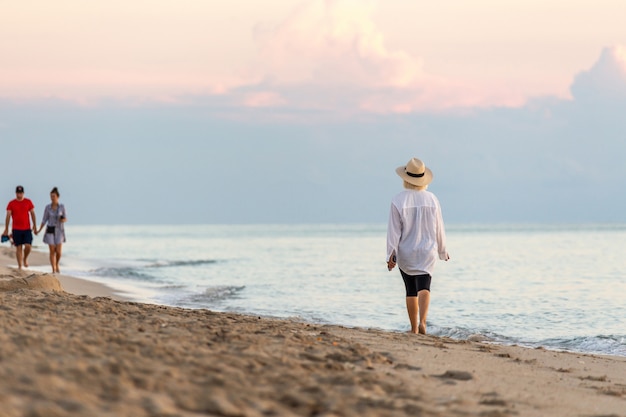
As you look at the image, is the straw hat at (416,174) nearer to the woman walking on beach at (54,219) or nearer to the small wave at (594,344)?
the small wave at (594,344)

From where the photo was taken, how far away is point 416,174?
8406mm

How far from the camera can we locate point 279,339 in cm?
635

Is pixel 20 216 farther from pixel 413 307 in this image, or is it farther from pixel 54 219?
pixel 413 307

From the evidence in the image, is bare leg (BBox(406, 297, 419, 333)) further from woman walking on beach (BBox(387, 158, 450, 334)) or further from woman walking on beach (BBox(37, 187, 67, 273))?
woman walking on beach (BBox(37, 187, 67, 273))

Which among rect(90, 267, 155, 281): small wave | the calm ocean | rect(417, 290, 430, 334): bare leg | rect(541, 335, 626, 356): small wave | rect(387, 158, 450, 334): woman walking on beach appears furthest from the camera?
rect(90, 267, 155, 281): small wave

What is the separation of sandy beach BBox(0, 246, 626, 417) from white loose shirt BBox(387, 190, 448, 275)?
90cm

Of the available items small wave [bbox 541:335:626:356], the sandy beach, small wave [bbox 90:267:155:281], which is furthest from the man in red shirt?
small wave [bbox 541:335:626:356]

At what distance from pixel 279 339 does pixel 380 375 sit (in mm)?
1314

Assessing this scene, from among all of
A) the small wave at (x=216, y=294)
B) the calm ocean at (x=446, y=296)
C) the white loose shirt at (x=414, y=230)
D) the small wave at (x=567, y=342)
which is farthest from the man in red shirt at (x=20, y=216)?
the white loose shirt at (x=414, y=230)

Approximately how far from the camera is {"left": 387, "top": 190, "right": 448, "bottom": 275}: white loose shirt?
834 cm

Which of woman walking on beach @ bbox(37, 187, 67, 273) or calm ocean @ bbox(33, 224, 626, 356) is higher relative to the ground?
woman walking on beach @ bbox(37, 187, 67, 273)

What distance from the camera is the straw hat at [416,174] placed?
27.4 ft

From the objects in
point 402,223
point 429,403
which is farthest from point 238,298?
point 429,403

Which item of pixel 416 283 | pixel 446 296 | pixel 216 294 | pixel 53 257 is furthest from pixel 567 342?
pixel 53 257
